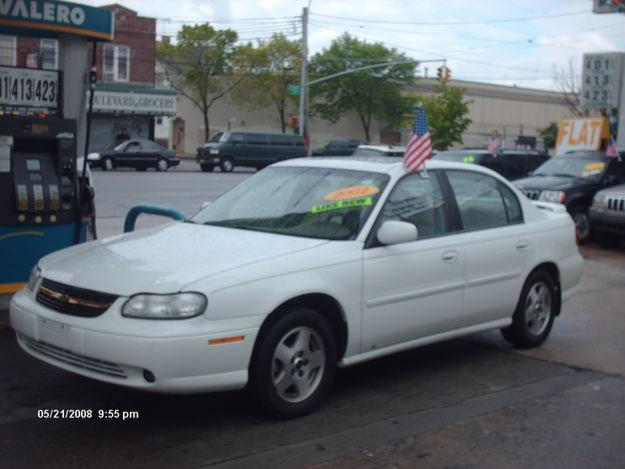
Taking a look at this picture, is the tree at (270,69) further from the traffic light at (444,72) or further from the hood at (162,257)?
the hood at (162,257)

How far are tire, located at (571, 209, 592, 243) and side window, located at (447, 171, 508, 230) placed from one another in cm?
858

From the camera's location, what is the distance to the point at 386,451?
184 inches

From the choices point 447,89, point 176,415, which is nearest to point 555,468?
point 176,415

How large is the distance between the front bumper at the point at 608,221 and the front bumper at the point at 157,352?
33.2 ft

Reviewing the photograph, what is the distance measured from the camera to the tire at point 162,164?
117 ft

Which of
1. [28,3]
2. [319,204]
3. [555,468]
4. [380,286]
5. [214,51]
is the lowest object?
[555,468]

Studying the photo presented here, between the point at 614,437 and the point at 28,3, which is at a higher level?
the point at 28,3

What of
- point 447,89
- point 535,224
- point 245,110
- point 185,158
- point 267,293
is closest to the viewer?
point 267,293

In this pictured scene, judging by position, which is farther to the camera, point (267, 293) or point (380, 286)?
point (380, 286)

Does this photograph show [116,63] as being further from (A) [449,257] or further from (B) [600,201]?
(A) [449,257]

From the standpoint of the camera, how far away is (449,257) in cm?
597

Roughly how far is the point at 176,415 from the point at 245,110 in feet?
179

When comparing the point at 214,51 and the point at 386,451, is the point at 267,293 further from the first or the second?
the point at 214,51

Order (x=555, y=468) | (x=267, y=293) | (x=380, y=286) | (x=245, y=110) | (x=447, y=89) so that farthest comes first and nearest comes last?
1. (x=245, y=110)
2. (x=447, y=89)
3. (x=380, y=286)
4. (x=267, y=293)
5. (x=555, y=468)
